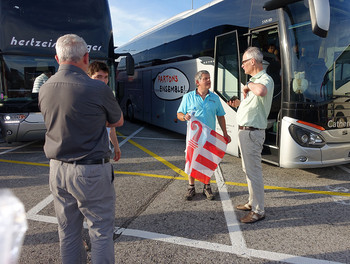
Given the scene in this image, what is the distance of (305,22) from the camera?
4.39 metres

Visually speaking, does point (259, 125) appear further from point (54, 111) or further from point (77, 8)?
point (77, 8)

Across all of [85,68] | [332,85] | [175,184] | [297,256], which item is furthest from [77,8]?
[297,256]

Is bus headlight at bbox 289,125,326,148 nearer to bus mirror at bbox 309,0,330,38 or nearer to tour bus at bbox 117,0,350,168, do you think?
tour bus at bbox 117,0,350,168

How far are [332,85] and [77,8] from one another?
19.6 feet

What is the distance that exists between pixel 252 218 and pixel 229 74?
362cm

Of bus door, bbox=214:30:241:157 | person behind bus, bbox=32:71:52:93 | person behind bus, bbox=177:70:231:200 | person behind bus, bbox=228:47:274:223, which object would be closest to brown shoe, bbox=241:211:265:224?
person behind bus, bbox=228:47:274:223

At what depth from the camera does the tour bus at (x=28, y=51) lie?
6.05 meters

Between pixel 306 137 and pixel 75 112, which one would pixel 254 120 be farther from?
pixel 75 112

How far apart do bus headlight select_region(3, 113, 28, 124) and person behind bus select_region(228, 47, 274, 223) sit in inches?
204

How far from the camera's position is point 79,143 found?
6.30ft

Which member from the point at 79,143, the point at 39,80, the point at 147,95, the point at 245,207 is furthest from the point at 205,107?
the point at 147,95

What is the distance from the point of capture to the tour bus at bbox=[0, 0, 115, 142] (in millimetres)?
6047

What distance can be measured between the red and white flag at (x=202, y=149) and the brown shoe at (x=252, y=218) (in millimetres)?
891

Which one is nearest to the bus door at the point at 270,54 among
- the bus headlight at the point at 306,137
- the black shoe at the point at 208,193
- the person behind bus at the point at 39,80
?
the bus headlight at the point at 306,137
